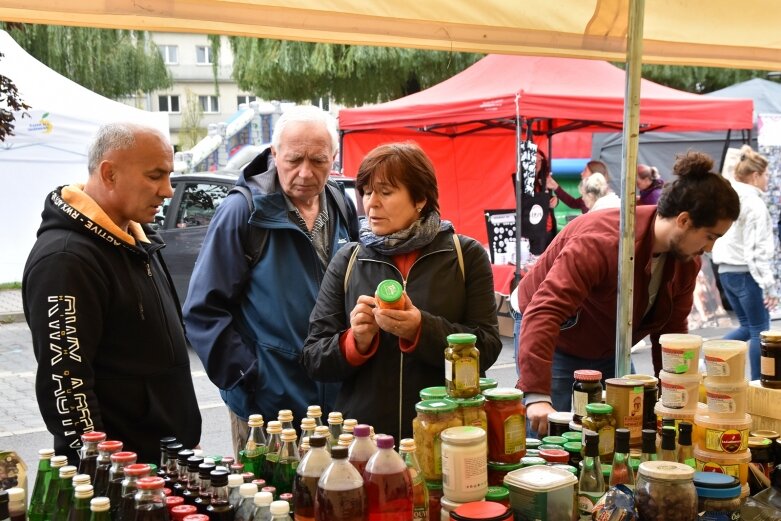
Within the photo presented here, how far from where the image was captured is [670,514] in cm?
183

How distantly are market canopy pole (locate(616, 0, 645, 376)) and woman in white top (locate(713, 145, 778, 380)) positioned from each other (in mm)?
3992

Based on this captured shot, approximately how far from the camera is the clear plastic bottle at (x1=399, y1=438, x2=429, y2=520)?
1.88 metres

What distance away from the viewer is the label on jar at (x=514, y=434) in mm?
2086

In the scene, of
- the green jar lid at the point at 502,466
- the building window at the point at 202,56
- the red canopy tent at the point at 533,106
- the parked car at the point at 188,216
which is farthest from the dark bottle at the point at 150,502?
the building window at the point at 202,56

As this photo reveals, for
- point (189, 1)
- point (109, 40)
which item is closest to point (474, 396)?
point (189, 1)

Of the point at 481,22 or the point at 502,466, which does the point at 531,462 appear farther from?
the point at 481,22

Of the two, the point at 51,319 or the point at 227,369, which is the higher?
the point at 51,319

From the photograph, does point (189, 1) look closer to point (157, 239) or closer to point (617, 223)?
point (157, 239)

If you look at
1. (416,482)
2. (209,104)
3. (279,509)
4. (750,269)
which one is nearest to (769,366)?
(416,482)

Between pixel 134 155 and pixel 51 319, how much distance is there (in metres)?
0.58

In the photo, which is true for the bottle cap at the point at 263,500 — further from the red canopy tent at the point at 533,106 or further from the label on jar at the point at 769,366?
the red canopy tent at the point at 533,106

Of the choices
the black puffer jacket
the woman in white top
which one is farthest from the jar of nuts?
the woman in white top

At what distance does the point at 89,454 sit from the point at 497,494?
995mm

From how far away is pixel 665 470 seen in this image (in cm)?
188
